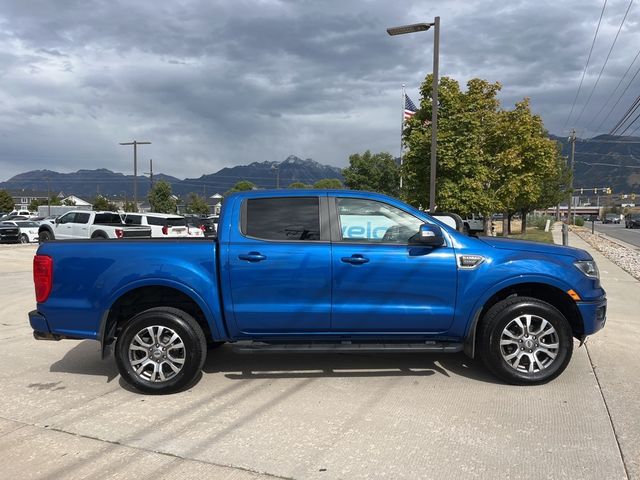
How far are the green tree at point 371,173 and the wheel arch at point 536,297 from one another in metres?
52.3

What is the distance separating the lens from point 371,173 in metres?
57.3

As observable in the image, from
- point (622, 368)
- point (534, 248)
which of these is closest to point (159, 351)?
point (534, 248)

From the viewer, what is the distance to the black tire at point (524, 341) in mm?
4375

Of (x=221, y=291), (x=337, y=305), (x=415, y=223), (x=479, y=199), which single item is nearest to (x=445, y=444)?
(x=337, y=305)

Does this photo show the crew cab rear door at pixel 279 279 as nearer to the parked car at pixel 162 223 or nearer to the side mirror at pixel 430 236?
the side mirror at pixel 430 236

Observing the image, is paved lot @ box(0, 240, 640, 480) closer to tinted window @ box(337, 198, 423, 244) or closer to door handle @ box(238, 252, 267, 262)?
door handle @ box(238, 252, 267, 262)

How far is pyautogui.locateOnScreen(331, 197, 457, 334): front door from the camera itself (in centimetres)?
429

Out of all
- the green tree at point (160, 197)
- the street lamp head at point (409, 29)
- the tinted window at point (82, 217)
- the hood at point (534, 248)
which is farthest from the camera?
the green tree at point (160, 197)

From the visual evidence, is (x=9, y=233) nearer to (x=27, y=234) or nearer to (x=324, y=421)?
(x=27, y=234)

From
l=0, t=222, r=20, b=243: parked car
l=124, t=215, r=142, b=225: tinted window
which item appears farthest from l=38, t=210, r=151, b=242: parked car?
l=0, t=222, r=20, b=243: parked car

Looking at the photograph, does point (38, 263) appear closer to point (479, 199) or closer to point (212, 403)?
point (212, 403)

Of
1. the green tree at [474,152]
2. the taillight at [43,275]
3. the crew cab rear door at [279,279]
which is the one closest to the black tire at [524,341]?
the crew cab rear door at [279,279]

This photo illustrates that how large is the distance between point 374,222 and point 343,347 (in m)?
1.15

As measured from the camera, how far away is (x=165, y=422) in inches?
150
